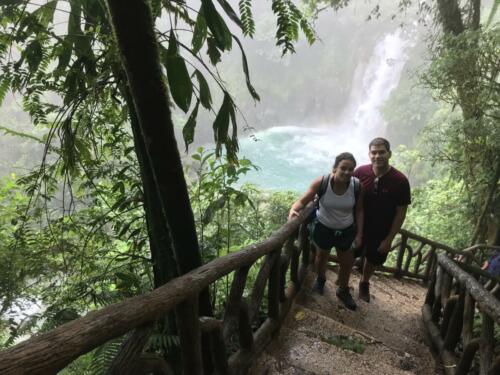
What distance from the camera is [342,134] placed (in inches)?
1144

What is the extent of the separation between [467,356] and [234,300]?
1.66m

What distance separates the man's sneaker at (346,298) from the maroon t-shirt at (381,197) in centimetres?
66

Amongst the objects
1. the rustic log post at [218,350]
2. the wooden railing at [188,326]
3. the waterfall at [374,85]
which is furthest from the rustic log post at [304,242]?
the waterfall at [374,85]

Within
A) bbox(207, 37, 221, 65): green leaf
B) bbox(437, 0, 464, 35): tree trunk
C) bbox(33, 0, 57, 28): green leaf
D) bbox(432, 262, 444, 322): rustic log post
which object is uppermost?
bbox(437, 0, 464, 35): tree trunk

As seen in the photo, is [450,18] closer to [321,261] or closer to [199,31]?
[321,261]

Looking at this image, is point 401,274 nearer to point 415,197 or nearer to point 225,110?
point 225,110

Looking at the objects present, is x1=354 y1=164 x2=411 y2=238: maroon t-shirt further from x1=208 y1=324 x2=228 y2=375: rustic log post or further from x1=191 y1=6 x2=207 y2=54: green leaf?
x1=191 y1=6 x2=207 y2=54: green leaf

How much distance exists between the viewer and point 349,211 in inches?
133

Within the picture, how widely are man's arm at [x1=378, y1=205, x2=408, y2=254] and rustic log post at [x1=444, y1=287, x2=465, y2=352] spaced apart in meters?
0.78

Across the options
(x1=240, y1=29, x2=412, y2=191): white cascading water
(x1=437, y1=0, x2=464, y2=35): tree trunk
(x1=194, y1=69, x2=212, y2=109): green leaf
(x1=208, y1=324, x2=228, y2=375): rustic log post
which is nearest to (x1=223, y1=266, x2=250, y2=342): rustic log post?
(x1=208, y1=324, x2=228, y2=375): rustic log post

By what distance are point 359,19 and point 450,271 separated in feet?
109

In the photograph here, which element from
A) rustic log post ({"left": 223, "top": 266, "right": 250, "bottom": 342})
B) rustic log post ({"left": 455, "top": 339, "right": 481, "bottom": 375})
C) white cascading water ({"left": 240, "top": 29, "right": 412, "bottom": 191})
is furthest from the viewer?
white cascading water ({"left": 240, "top": 29, "right": 412, "bottom": 191})

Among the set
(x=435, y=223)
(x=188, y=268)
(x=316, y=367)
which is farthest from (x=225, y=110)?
(x=435, y=223)

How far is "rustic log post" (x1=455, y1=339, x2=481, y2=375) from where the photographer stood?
8.29 feet
